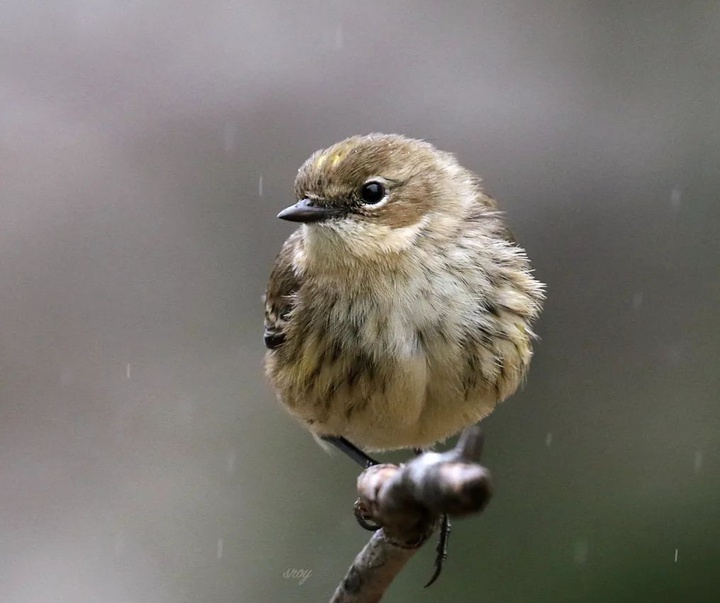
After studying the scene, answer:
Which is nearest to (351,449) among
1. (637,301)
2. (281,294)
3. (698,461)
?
(281,294)

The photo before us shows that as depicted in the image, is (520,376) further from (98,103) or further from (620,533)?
(98,103)

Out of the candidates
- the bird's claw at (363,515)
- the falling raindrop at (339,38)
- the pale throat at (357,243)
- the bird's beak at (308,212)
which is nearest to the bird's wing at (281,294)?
the pale throat at (357,243)

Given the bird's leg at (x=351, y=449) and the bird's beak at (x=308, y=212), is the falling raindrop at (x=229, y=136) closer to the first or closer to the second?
the bird's leg at (x=351, y=449)

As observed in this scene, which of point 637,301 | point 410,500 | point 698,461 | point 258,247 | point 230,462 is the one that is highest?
point 410,500

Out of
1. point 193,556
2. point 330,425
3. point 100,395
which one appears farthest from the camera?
point 100,395

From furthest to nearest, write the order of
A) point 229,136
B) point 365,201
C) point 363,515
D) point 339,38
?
point 339,38 → point 229,136 → point 365,201 → point 363,515

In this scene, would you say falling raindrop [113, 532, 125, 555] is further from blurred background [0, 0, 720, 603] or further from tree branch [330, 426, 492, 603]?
tree branch [330, 426, 492, 603]

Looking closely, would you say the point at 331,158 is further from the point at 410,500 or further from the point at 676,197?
the point at 676,197

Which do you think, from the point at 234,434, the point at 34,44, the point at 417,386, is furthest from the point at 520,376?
the point at 34,44
